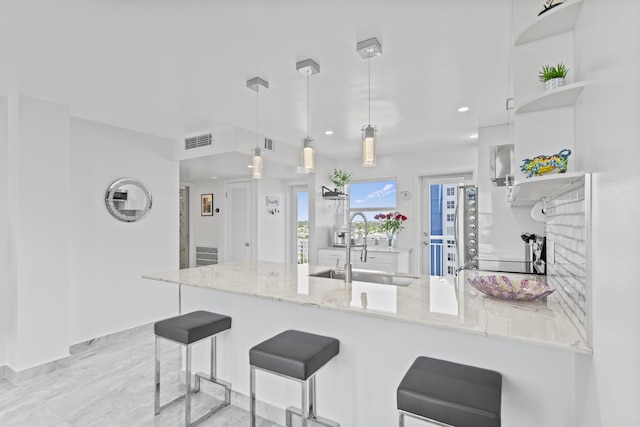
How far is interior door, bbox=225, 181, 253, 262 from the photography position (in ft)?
19.5

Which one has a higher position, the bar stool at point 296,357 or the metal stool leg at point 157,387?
the bar stool at point 296,357

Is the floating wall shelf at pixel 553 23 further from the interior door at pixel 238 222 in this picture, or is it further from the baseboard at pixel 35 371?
the interior door at pixel 238 222

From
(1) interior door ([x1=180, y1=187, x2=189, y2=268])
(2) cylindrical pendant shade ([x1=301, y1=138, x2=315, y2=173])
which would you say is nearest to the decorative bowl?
(2) cylindrical pendant shade ([x1=301, y1=138, x2=315, y2=173])

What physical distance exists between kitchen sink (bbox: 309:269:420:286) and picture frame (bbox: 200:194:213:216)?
172 inches

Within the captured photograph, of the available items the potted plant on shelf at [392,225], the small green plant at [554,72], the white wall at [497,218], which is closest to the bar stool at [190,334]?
the small green plant at [554,72]

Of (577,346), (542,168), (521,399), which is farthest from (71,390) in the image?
(542,168)

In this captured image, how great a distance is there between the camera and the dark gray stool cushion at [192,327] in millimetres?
2004

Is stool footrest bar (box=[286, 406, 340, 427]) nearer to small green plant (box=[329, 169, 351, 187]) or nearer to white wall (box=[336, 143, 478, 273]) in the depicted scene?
white wall (box=[336, 143, 478, 273])

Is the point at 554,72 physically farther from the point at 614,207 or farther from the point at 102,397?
the point at 102,397

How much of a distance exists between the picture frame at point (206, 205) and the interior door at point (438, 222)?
3935mm

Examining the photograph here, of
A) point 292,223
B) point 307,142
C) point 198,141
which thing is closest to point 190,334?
point 307,142

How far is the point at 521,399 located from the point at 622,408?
0.80m

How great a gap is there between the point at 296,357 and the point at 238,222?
15.5 ft

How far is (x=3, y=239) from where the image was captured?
110 inches
